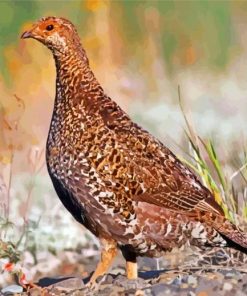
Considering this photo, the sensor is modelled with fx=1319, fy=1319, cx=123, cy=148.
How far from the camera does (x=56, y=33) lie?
25.6 feet

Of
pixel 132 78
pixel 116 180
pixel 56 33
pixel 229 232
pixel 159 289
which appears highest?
pixel 132 78

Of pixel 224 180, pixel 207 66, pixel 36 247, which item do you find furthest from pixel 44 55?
pixel 224 180

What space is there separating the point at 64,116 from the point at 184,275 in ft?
3.76

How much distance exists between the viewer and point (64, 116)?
7621 mm

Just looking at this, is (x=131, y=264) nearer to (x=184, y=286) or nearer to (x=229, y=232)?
(x=229, y=232)

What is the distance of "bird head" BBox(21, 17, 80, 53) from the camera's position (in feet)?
25.6

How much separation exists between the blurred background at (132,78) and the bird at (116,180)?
97.5 inches

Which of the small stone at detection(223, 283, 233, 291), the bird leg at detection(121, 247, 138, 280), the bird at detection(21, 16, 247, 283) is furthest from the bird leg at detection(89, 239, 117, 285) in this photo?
the small stone at detection(223, 283, 233, 291)

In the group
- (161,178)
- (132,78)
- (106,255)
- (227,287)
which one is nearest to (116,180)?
(161,178)

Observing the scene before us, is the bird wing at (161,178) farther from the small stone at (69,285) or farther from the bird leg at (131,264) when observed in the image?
the small stone at (69,285)

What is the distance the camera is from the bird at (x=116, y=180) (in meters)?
7.45

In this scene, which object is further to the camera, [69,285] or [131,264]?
[131,264]

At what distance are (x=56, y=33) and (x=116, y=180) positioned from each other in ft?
3.28

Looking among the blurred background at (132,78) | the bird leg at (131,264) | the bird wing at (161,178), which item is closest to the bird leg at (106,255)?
the bird leg at (131,264)
